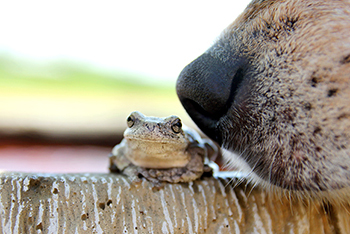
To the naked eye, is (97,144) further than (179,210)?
Yes

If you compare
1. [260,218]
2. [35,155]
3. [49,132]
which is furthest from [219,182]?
[49,132]

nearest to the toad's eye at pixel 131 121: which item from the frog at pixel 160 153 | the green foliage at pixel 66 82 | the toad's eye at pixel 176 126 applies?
the frog at pixel 160 153

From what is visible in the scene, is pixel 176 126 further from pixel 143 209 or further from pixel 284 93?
pixel 284 93

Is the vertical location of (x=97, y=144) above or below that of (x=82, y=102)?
below

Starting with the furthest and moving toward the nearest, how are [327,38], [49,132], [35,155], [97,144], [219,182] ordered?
[97,144] → [49,132] → [35,155] → [219,182] → [327,38]

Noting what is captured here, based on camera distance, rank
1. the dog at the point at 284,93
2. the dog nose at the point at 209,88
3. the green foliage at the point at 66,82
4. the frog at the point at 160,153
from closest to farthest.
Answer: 1. the dog at the point at 284,93
2. the dog nose at the point at 209,88
3. the frog at the point at 160,153
4. the green foliage at the point at 66,82

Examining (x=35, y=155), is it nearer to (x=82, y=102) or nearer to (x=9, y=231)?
(x=82, y=102)

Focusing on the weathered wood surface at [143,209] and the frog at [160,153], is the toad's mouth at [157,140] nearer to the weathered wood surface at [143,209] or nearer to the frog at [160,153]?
the frog at [160,153]
